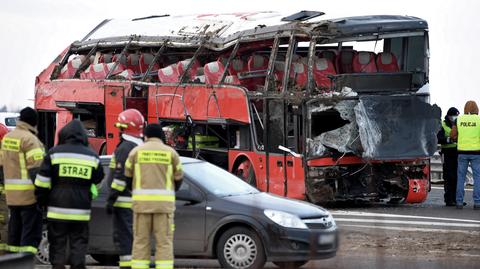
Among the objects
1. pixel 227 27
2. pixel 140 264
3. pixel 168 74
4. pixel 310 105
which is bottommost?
pixel 140 264

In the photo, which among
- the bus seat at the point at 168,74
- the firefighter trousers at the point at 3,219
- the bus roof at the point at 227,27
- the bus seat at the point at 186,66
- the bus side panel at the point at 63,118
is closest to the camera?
the firefighter trousers at the point at 3,219

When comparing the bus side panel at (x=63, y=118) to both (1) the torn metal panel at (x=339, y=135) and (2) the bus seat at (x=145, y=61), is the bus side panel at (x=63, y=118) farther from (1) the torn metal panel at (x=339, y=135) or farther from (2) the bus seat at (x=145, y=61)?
(1) the torn metal panel at (x=339, y=135)

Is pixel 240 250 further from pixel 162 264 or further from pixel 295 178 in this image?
pixel 295 178

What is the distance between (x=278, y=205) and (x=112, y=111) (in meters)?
11.7

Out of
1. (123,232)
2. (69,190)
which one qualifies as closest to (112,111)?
(123,232)

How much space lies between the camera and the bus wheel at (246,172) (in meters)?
20.7

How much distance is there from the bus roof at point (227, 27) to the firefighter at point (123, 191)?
815 cm

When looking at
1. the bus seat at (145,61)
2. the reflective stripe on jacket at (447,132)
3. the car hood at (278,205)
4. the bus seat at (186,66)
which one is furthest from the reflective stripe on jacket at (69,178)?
the bus seat at (145,61)

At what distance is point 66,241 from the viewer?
38.6 feet

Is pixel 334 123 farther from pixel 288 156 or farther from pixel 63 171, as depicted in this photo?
pixel 63 171

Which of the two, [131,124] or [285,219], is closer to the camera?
[131,124]

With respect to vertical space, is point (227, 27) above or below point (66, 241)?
above

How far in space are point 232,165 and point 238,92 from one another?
1374mm

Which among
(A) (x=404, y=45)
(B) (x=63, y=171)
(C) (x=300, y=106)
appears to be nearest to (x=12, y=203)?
(B) (x=63, y=171)
